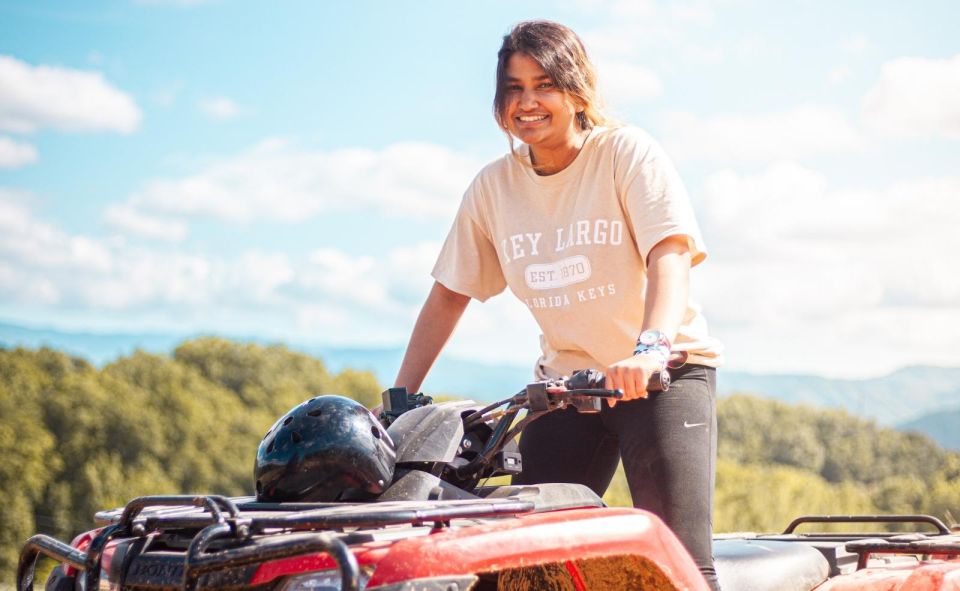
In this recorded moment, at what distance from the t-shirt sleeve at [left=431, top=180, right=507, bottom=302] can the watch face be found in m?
1.03

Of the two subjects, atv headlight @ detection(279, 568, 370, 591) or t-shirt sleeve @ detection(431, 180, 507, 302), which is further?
t-shirt sleeve @ detection(431, 180, 507, 302)

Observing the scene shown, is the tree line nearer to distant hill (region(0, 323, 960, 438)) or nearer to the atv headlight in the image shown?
distant hill (region(0, 323, 960, 438))

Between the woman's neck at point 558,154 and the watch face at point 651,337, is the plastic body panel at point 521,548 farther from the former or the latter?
the woman's neck at point 558,154

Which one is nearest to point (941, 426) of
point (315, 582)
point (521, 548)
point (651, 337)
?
point (651, 337)

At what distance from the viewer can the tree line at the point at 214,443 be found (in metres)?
35.3

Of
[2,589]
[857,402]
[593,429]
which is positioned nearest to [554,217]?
[593,429]

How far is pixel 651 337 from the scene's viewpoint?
3.58 metres

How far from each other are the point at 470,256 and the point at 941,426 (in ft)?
149

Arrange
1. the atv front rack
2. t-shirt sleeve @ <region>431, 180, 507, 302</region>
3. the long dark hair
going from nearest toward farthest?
the atv front rack, the long dark hair, t-shirt sleeve @ <region>431, 180, 507, 302</region>

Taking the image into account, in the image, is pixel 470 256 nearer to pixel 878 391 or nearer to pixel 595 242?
pixel 595 242

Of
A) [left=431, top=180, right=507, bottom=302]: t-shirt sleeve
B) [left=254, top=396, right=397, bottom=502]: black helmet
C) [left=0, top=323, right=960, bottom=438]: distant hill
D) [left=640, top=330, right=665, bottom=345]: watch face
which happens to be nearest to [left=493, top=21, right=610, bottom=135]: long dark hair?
[left=431, top=180, right=507, bottom=302]: t-shirt sleeve

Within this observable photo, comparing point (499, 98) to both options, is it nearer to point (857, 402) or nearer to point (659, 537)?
point (659, 537)

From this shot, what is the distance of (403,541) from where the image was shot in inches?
101

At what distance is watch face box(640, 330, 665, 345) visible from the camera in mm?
3562
